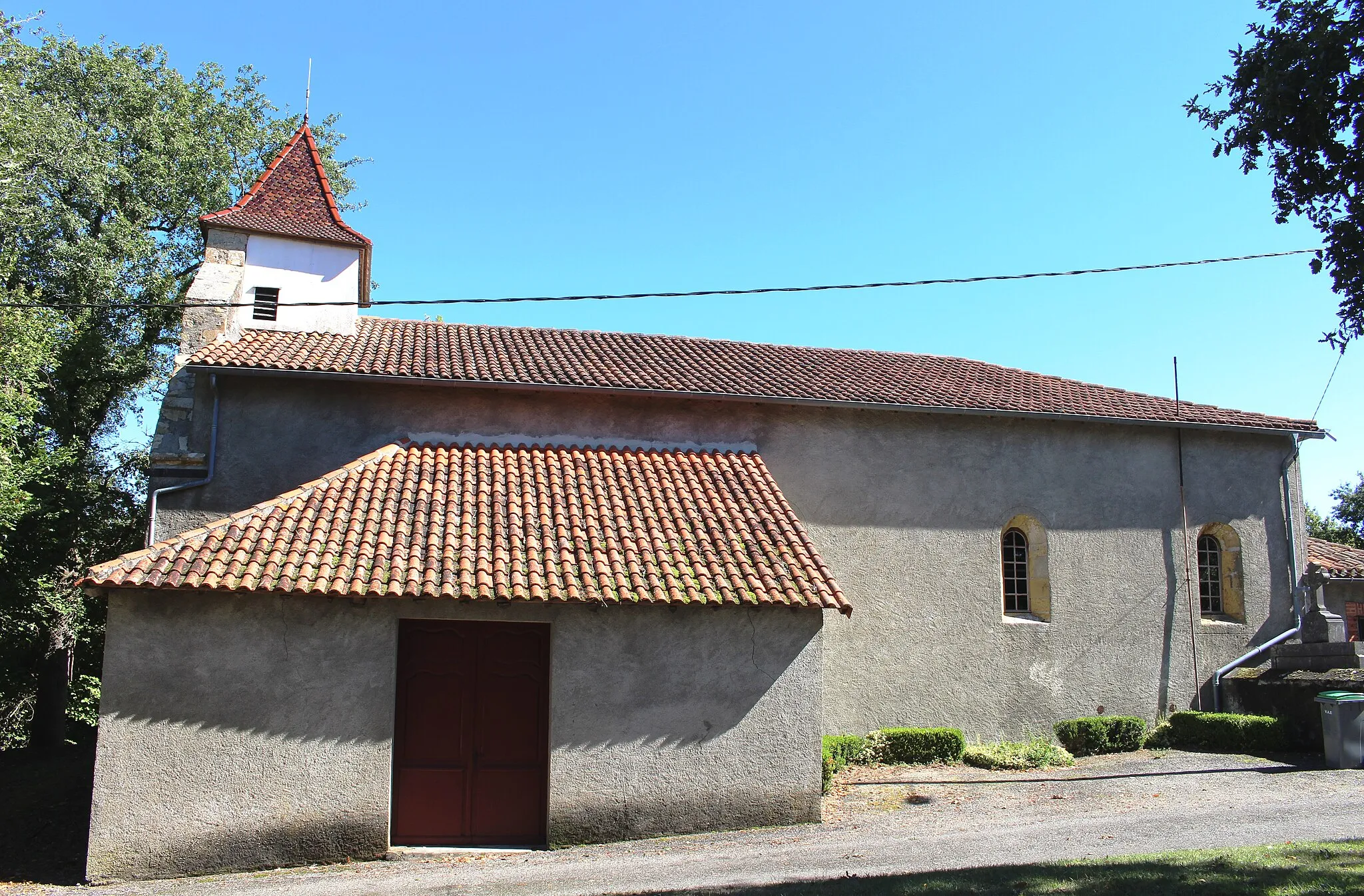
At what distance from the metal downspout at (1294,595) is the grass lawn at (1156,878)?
8.21m

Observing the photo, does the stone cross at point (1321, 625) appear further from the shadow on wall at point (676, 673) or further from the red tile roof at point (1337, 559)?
the shadow on wall at point (676, 673)

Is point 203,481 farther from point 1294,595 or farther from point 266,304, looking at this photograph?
point 1294,595

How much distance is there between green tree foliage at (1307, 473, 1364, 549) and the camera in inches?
1743

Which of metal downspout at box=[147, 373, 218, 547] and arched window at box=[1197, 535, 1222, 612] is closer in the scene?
metal downspout at box=[147, 373, 218, 547]

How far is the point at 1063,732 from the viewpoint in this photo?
50.0 feet

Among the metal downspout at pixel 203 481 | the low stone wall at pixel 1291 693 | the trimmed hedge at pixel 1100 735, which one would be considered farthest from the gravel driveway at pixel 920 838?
the metal downspout at pixel 203 481

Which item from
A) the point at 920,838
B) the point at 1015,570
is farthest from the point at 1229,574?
the point at 920,838

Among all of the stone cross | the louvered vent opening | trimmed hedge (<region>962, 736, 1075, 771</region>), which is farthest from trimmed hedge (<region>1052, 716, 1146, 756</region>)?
the louvered vent opening

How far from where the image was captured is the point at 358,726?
10438 mm

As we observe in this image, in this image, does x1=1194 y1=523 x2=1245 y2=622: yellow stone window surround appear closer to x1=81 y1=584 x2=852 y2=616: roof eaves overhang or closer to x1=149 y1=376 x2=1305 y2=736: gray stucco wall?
x1=149 y1=376 x2=1305 y2=736: gray stucco wall

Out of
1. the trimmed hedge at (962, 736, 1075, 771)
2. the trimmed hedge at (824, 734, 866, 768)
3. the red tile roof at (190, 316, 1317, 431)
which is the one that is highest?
the red tile roof at (190, 316, 1317, 431)

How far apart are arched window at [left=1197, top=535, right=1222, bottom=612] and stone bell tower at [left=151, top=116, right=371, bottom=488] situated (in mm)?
15516

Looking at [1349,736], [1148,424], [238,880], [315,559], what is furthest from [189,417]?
[1349,736]

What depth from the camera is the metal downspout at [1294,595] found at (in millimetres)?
16609
